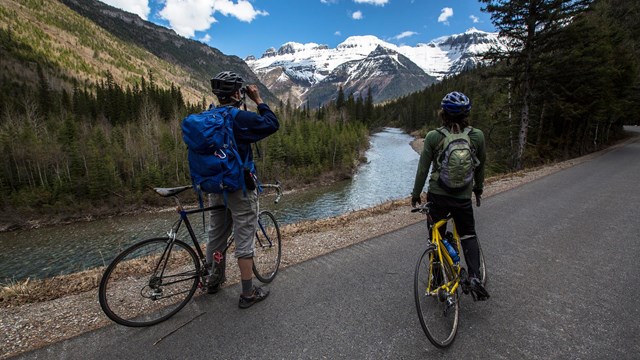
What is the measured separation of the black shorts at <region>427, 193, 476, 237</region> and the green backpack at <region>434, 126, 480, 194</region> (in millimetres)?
130

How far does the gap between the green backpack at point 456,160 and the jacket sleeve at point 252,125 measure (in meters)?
1.86

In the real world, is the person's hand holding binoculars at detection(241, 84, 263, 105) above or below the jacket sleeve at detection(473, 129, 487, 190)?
above

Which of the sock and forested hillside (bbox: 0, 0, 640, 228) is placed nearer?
the sock

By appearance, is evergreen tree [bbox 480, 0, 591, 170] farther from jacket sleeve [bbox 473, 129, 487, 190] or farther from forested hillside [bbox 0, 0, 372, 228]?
forested hillside [bbox 0, 0, 372, 228]

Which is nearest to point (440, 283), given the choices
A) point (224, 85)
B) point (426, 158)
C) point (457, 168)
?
point (457, 168)

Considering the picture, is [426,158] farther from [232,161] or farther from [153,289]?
[153,289]

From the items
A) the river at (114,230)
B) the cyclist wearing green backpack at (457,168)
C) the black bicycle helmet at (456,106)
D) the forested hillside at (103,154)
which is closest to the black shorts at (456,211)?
the cyclist wearing green backpack at (457,168)

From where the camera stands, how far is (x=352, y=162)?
4822 centimetres

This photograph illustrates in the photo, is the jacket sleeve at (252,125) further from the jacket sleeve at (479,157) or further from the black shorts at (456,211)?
the jacket sleeve at (479,157)

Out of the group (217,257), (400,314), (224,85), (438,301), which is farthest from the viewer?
(217,257)

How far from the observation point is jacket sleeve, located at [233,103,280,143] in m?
3.34

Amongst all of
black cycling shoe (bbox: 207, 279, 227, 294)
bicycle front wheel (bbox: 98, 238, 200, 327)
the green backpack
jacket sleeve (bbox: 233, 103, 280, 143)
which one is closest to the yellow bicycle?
the green backpack

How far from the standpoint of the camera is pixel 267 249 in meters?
4.96

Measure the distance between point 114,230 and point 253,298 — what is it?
2961 centimetres
